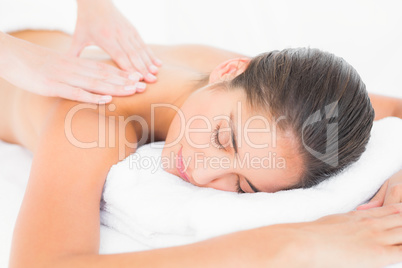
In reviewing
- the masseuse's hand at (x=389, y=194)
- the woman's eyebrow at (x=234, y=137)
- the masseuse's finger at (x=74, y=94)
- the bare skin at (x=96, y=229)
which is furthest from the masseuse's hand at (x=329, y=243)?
the masseuse's finger at (x=74, y=94)

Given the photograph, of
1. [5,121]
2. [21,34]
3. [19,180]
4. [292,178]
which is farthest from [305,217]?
[21,34]

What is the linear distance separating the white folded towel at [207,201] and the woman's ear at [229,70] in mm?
316

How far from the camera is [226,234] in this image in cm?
90

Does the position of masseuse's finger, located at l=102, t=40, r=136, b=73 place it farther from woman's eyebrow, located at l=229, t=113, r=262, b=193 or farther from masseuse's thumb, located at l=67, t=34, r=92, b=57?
woman's eyebrow, located at l=229, t=113, r=262, b=193

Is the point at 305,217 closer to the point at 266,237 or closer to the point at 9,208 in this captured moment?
the point at 266,237

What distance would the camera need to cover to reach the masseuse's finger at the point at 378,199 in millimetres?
1079

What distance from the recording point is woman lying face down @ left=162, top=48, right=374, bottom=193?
3.42ft

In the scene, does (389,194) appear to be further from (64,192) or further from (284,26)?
(284,26)

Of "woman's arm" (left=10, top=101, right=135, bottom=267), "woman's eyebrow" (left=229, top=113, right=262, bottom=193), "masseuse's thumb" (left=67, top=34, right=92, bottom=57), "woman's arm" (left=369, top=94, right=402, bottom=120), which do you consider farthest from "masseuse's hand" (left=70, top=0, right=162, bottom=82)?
"woman's arm" (left=369, top=94, right=402, bottom=120)

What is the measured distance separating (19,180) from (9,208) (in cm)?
18

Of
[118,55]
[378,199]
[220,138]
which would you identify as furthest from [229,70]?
[378,199]

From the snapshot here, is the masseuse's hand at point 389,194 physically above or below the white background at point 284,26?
below

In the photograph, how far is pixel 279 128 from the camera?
105 cm

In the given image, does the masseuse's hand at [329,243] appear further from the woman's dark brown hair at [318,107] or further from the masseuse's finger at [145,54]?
the masseuse's finger at [145,54]
